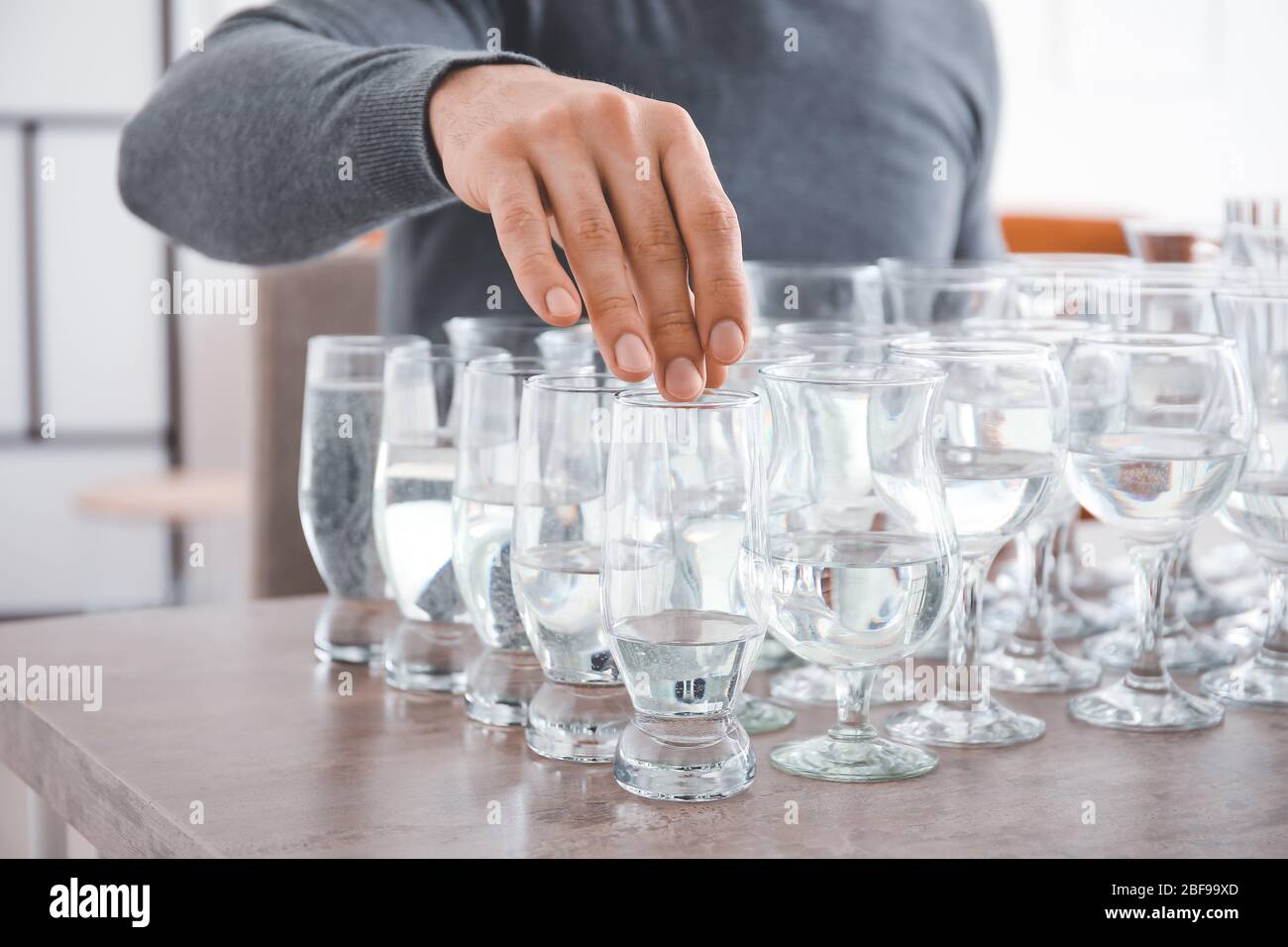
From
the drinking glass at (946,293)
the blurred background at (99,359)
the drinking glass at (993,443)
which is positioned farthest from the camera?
the blurred background at (99,359)

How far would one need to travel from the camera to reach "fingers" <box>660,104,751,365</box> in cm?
61

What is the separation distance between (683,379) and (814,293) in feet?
1.37

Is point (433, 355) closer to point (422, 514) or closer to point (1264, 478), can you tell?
point (422, 514)

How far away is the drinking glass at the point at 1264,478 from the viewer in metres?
0.77

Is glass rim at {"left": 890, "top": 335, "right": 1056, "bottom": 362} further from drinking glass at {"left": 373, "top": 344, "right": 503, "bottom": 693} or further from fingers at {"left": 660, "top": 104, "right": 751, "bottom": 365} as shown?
drinking glass at {"left": 373, "top": 344, "right": 503, "bottom": 693}

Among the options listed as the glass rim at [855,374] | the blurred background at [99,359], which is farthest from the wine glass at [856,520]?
the blurred background at [99,359]

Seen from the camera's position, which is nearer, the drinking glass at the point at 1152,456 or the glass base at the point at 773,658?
the drinking glass at the point at 1152,456

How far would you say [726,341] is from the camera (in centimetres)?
61

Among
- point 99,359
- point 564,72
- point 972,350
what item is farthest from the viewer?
point 99,359

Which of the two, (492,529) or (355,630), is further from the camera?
(355,630)

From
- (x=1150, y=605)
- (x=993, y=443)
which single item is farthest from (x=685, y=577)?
(x=1150, y=605)

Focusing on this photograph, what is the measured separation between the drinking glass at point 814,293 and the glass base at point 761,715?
0.27 m

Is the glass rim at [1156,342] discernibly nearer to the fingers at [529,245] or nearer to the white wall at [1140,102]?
the fingers at [529,245]

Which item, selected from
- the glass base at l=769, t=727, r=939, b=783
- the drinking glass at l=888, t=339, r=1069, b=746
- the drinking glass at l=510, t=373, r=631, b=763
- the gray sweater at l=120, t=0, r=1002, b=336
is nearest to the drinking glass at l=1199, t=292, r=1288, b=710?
the drinking glass at l=888, t=339, r=1069, b=746
